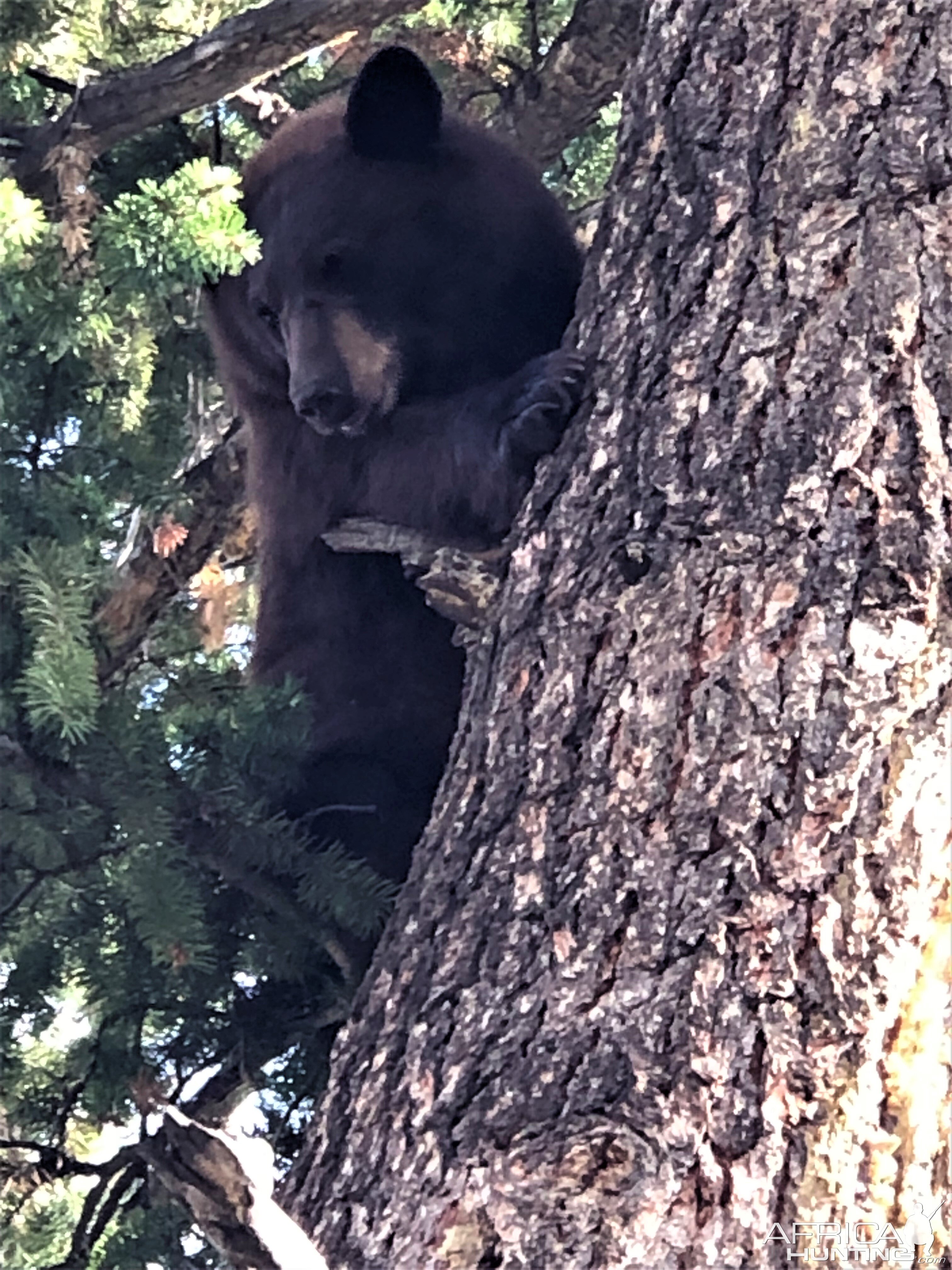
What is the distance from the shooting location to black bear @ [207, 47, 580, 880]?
3.37 metres

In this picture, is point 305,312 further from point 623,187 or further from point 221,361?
point 623,187

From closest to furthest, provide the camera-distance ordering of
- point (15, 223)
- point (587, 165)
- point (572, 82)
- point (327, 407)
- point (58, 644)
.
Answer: point (58, 644) → point (15, 223) → point (327, 407) → point (572, 82) → point (587, 165)

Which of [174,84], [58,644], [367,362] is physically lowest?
[58,644]

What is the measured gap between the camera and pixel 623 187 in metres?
2.45

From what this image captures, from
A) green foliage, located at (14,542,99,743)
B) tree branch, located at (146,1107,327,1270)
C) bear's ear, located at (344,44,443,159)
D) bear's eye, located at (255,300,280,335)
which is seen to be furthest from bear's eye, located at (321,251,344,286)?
tree branch, located at (146,1107,327,1270)

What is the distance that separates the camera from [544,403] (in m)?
2.52

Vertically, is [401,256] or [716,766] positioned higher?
[401,256]

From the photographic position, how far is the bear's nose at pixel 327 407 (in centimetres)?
333

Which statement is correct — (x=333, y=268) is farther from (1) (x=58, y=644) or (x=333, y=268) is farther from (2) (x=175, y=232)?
(1) (x=58, y=644)

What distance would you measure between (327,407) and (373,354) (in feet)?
0.68

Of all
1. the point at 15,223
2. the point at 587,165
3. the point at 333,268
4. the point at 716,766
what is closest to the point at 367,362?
Answer: the point at 333,268

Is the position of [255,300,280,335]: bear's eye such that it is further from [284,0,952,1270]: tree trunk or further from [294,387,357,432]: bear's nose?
[284,0,952,1270]: tree trunk

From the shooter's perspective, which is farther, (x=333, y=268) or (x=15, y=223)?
(x=333, y=268)

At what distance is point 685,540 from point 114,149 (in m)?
1.55
